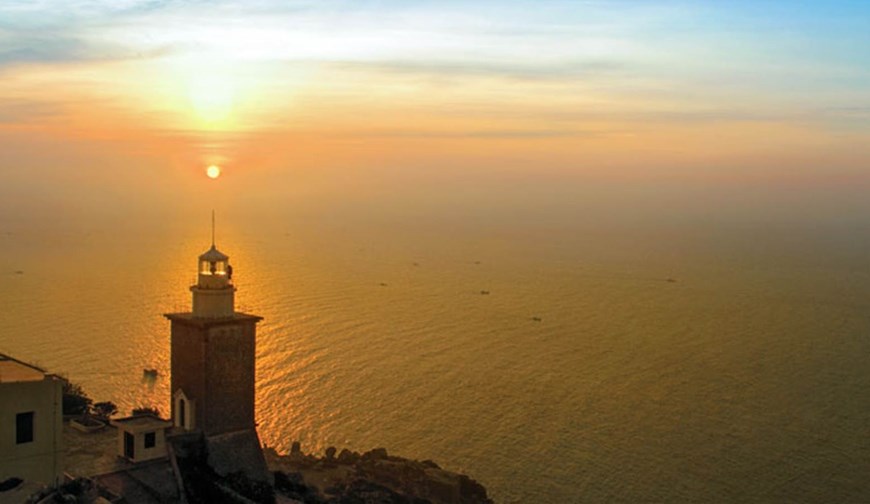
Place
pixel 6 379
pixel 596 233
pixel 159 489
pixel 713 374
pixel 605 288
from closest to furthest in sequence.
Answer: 1. pixel 6 379
2. pixel 159 489
3. pixel 713 374
4. pixel 605 288
5. pixel 596 233

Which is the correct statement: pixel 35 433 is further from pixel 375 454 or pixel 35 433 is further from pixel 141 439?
pixel 375 454

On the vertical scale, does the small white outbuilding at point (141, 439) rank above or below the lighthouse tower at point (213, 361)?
below

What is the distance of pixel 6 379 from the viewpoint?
46.2 ft

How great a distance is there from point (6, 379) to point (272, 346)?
111 ft

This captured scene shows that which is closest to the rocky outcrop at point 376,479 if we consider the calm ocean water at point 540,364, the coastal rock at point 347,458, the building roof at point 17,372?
the coastal rock at point 347,458

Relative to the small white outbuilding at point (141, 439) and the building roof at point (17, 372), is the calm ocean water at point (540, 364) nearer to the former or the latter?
the small white outbuilding at point (141, 439)

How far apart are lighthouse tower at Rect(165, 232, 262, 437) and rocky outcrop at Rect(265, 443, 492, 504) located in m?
5.16

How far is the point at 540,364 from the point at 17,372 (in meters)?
32.9

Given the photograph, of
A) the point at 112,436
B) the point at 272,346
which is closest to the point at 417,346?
the point at 272,346

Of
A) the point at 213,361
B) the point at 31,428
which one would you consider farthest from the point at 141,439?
the point at 31,428

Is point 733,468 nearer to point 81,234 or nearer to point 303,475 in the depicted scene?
point 303,475

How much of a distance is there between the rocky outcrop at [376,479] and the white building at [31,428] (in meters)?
8.90

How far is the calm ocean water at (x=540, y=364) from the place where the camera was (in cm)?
2986

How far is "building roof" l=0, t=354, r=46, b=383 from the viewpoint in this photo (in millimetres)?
14141
